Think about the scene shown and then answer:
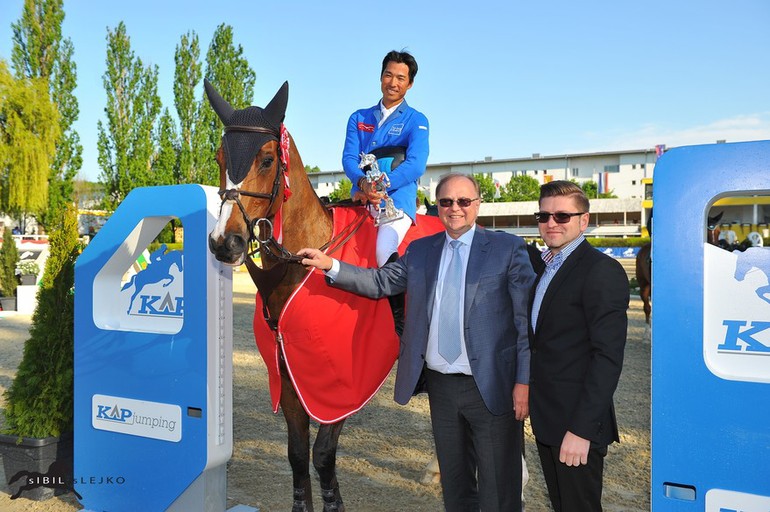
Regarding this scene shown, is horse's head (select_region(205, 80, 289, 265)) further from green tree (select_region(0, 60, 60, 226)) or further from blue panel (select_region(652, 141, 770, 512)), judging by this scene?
green tree (select_region(0, 60, 60, 226))

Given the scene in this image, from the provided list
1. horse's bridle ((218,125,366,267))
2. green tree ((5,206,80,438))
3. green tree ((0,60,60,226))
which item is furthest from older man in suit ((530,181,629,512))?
green tree ((0,60,60,226))

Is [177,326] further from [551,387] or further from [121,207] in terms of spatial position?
[551,387]

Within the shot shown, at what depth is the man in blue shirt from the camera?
12.0ft

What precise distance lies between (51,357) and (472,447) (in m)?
3.13

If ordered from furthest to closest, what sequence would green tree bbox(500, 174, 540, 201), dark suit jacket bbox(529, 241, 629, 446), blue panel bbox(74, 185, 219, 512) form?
green tree bbox(500, 174, 540, 201)
blue panel bbox(74, 185, 219, 512)
dark suit jacket bbox(529, 241, 629, 446)

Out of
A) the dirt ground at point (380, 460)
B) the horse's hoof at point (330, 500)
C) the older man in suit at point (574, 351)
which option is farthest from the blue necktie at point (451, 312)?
the dirt ground at point (380, 460)

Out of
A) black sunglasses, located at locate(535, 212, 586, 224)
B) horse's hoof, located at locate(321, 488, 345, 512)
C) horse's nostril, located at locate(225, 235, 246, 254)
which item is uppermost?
black sunglasses, located at locate(535, 212, 586, 224)

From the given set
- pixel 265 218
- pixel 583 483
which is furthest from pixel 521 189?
pixel 583 483

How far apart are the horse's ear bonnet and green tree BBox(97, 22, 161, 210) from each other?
2784cm

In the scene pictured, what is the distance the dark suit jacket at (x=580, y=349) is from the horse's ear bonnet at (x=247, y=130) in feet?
4.98

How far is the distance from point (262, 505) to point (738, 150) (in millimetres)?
3436

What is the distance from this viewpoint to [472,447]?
8.66ft

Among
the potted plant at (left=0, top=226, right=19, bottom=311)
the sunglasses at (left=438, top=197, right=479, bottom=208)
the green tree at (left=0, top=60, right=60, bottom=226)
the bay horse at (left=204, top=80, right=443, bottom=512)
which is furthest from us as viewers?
the green tree at (left=0, top=60, right=60, bottom=226)

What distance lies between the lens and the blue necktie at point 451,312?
8.16 ft
